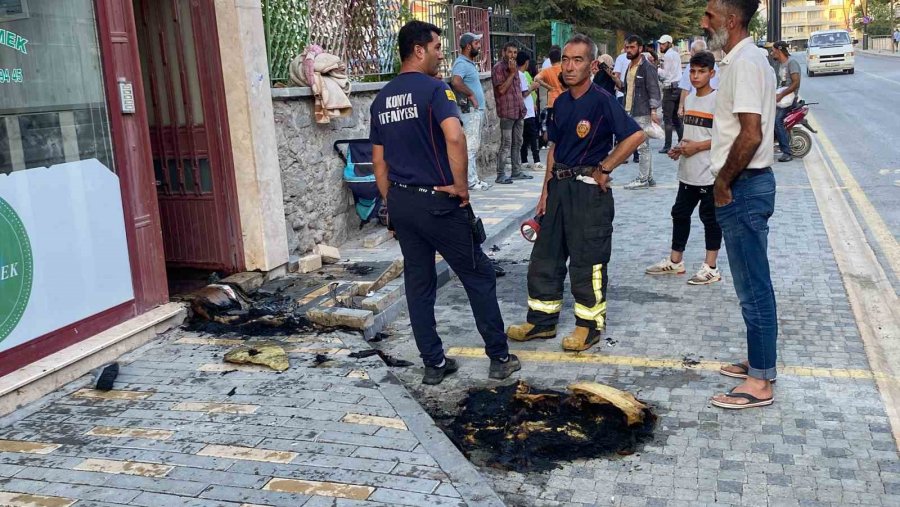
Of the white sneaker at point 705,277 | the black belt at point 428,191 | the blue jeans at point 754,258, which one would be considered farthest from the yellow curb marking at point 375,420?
the white sneaker at point 705,277

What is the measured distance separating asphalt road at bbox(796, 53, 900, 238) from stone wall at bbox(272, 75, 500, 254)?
5.51m

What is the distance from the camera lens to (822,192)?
1004cm

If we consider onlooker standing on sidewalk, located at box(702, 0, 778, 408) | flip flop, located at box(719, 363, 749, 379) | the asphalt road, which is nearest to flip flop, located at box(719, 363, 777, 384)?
flip flop, located at box(719, 363, 749, 379)

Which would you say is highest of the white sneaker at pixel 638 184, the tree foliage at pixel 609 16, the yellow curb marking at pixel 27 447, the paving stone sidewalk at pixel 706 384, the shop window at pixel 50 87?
the tree foliage at pixel 609 16

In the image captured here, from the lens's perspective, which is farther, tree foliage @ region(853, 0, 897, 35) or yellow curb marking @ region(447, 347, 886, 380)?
tree foliage @ region(853, 0, 897, 35)

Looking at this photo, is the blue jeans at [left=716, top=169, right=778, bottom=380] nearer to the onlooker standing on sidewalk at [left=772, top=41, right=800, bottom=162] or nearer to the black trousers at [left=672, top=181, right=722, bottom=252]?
the black trousers at [left=672, top=181, right=722, bottom=252]

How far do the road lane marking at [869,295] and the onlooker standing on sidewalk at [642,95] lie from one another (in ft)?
7.60

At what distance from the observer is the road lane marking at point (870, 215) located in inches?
279

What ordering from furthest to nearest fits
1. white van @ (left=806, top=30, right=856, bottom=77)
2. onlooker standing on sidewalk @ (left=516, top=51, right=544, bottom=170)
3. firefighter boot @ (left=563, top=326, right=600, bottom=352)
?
white van @ (left=806, top=30, right=856, bottom=77)
onlooker standing on sidewalk @ (left=516, top=51, right=544, bottom=170)
firefighter boot @ (left=563, top=326, right=600, bottom=352)

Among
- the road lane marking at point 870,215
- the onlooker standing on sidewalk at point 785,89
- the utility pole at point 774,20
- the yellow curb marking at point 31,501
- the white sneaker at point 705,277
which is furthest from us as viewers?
the utility pole at point 774,20

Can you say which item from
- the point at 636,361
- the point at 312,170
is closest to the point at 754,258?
the point at 636,361

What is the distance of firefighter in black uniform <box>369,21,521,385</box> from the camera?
430 cm

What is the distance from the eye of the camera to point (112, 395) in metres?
4.48

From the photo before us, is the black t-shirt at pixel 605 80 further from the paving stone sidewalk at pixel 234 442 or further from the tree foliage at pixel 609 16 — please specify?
the tree foliage at pixel 609 16
